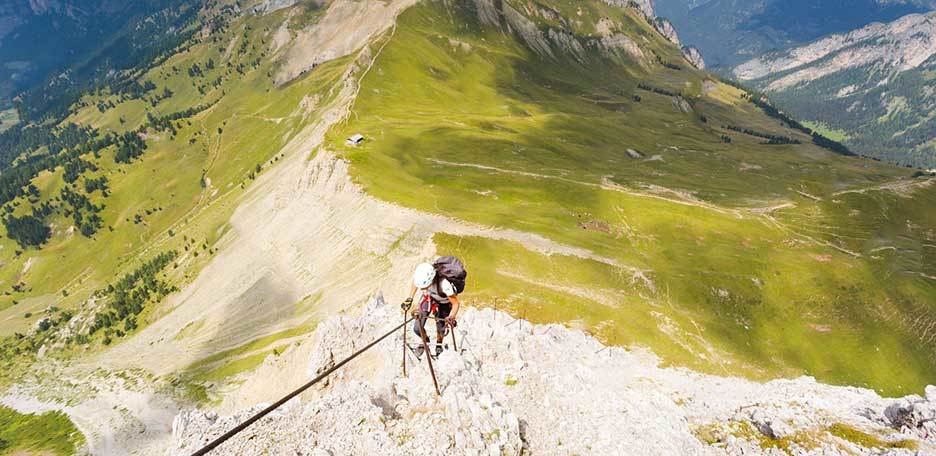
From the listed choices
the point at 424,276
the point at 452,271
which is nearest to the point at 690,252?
the point at 452,271

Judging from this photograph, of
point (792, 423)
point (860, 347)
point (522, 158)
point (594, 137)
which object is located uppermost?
point (792, 423)

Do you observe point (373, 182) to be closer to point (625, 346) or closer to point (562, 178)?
point (562, 178)

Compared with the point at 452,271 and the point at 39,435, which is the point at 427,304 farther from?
the point at 39,435

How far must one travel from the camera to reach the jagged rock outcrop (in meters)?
19.5

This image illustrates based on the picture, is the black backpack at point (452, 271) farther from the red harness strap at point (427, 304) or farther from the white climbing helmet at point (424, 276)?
the white climbing helmet at point (424, 276)

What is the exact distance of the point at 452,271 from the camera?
17875 millimetres

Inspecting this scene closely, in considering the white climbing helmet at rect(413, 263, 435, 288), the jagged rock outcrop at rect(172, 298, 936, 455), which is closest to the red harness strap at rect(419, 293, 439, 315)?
the white climbing helmet at rect(413, 263, 435, 288)

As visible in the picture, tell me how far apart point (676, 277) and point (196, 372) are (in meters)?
94.8

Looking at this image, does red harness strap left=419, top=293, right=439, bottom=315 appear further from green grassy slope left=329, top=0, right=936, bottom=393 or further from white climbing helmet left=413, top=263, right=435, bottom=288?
green grassy slope left=329, top=0, right=936, bottom=393

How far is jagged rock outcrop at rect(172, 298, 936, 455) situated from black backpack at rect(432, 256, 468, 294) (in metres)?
6.30

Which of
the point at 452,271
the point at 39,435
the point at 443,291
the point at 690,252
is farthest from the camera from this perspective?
the point at 39,435

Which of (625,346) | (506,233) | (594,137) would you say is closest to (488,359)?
(625,346)

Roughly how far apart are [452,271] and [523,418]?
396 inches

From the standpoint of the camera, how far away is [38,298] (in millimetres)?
195250
